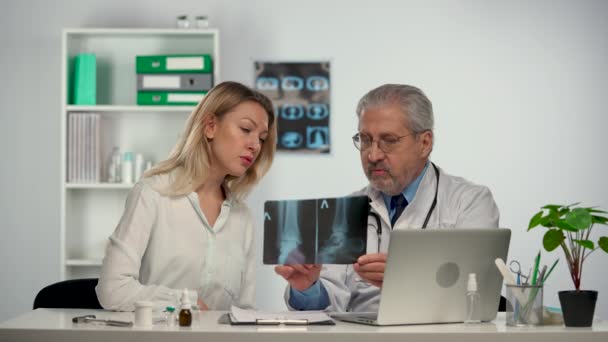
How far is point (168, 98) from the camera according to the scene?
14.8 feet

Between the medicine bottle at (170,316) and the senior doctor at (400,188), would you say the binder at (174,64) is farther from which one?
the medicine bottle at (170,316)

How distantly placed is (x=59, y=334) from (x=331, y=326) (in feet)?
2.14

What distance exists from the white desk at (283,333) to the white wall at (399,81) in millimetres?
2784

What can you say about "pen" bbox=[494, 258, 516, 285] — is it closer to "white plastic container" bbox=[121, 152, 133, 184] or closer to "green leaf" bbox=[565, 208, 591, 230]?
"green leaf" bbox=[565, 208, 591, 230]

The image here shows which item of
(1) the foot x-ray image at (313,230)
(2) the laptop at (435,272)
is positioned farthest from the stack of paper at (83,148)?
(2) the laptop at (435,272)

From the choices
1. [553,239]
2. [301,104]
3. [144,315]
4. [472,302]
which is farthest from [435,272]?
[301,104]

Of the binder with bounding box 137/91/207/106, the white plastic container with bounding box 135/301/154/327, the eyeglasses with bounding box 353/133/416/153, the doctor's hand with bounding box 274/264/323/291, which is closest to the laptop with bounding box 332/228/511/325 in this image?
the doctor's hand with bounding box 274/264/323/291

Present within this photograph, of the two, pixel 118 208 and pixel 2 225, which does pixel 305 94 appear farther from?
pixel 2 225

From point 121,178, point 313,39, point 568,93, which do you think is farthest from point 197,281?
point 568,93

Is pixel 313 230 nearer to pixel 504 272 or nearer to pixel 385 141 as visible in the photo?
pixel 504 272

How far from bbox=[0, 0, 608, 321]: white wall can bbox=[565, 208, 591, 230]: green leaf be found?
2.68 meters

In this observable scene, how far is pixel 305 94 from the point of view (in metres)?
4.80

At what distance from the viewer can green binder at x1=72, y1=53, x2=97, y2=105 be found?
4.49 metres

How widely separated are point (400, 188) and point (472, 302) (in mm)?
867
